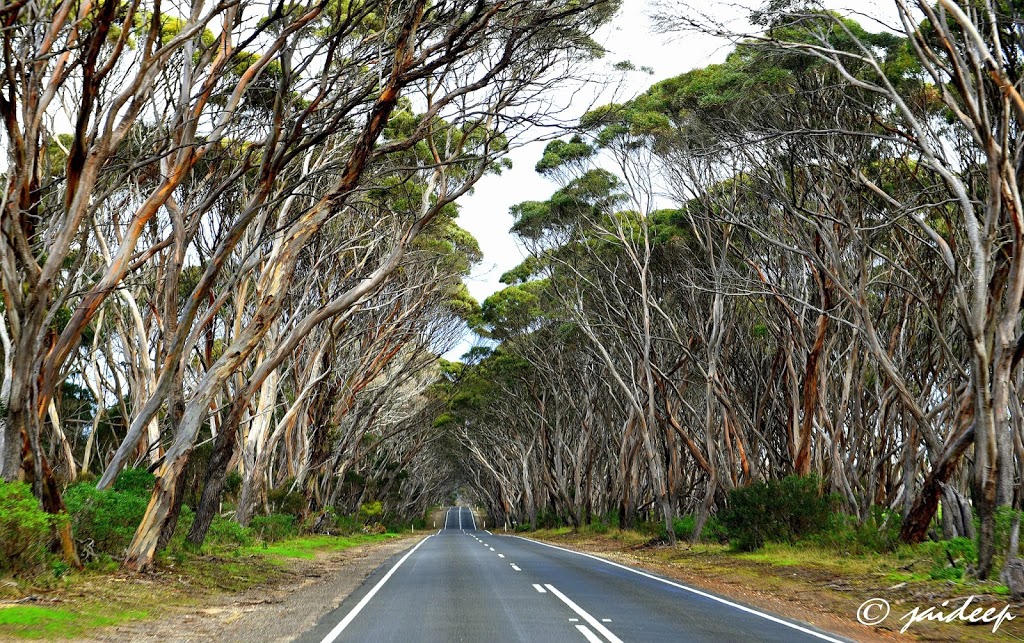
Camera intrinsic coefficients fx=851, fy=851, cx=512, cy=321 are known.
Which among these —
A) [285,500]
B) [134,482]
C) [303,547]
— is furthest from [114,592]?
[285,500]

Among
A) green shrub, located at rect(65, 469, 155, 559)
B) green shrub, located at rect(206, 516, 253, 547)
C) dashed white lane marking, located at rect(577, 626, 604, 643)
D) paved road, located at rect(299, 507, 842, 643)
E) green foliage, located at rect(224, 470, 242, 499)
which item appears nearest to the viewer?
dashed white lane marking, located at rect(577, 626, 604, 643)

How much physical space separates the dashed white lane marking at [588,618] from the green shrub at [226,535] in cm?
929

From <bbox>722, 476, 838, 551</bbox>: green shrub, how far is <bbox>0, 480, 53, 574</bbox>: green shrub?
54.0ft

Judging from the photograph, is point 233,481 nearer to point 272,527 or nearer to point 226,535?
point 272,527

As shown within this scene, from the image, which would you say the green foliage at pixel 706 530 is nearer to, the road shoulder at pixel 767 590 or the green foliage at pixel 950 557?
the road shoulder at pixel 767 590

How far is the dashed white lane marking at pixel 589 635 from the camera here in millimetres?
8242

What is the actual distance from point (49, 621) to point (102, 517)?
4.24 metres

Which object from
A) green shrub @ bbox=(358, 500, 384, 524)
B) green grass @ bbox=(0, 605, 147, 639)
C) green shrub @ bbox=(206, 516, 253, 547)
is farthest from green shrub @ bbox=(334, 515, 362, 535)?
green grass @ bbox=(0, 605, 147, 639)

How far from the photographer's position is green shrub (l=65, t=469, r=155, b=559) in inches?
469

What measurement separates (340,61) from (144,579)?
8.40m

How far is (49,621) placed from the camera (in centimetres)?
813

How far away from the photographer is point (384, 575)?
682 inches

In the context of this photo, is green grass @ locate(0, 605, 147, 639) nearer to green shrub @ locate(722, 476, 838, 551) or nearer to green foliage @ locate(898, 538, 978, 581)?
green foliage @ locate(898, 538, 978, 581)

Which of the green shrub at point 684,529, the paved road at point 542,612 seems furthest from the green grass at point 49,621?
the green shrub at point 684,529
